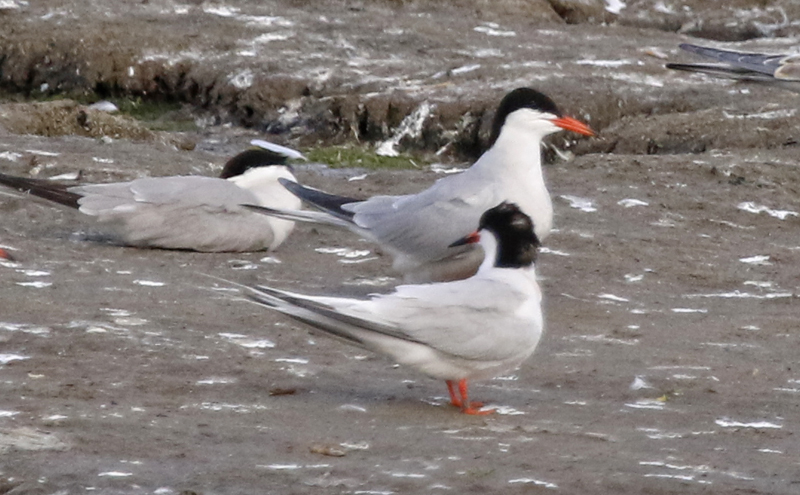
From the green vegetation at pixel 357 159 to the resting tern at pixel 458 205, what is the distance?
353 centimetres

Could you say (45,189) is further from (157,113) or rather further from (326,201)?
(157,113)

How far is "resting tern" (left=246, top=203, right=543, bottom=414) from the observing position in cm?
430

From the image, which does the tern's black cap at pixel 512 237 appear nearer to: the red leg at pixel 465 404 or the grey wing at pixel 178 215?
the red leg at pixel 465 404

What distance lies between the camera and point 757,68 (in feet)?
31.1

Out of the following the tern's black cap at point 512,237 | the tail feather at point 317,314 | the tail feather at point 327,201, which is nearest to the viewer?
the tail feather at point 317,314

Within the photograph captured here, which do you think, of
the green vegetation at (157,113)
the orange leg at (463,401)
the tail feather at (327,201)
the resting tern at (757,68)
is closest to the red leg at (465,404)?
the orange leg at (463,401)

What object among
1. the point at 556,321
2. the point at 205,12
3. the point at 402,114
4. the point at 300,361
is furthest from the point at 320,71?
the point at 300,361

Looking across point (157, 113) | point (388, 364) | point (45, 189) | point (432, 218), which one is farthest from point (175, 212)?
point (157, 113)

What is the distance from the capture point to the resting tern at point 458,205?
604cm

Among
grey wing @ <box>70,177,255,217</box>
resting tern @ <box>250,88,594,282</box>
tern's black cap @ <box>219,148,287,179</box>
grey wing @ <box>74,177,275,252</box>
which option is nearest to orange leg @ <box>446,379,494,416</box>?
resting tern @ <box>250,88,594,282</box>

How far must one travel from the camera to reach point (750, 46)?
13.9m

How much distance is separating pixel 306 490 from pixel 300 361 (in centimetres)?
146

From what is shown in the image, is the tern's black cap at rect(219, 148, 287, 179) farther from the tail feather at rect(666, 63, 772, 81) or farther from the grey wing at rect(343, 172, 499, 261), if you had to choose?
the tail feather at rect(666, 63, 772, 81)

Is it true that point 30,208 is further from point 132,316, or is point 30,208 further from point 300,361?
point 300,361
